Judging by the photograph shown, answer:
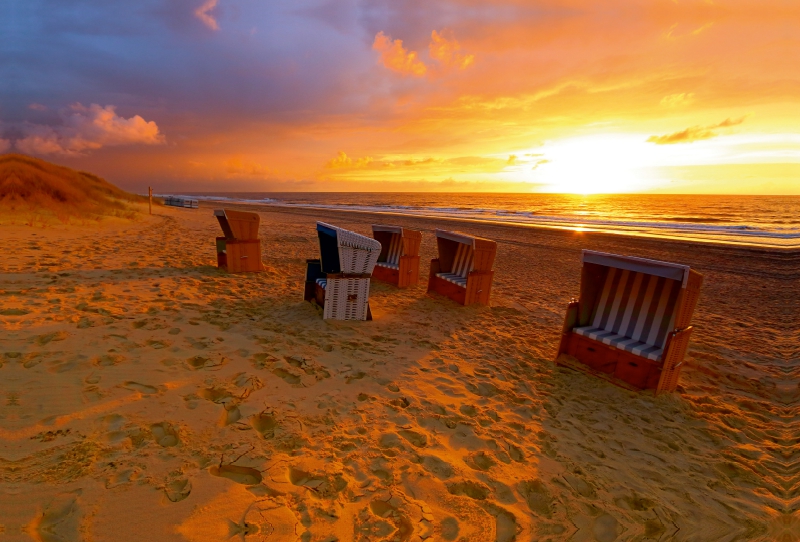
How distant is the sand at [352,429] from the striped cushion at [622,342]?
0.51 meters

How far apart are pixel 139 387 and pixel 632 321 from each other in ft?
19.0

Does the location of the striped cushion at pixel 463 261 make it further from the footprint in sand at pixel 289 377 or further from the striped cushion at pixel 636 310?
the footprint in sand at pixel 289 377

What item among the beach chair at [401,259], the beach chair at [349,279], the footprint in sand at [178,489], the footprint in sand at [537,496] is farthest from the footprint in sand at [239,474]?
the beach chair at [401,259]

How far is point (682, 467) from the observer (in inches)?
133

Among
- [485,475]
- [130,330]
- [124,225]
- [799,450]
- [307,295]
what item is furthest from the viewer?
[124,225]

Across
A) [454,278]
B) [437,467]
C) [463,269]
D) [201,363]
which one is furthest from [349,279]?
[437,467]

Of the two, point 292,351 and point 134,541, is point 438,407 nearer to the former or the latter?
point 292,351

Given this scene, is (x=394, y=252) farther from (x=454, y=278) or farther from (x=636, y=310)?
(x=636, y=310)

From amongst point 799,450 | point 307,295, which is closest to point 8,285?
point 307,295

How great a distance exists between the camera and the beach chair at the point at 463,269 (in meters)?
7.39

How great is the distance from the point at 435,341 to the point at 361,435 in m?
2.58

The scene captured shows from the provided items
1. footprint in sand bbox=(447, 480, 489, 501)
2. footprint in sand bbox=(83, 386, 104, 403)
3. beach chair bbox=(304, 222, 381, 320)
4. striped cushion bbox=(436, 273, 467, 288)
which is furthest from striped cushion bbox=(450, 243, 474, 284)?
footprint in sand bbox=(83, 386, 104, 403)

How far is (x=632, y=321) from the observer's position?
16.7 ft

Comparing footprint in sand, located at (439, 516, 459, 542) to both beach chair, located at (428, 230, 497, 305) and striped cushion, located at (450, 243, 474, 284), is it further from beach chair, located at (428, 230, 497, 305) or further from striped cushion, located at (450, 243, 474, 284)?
striped cushion, located at (450, 243, 474, 284)
